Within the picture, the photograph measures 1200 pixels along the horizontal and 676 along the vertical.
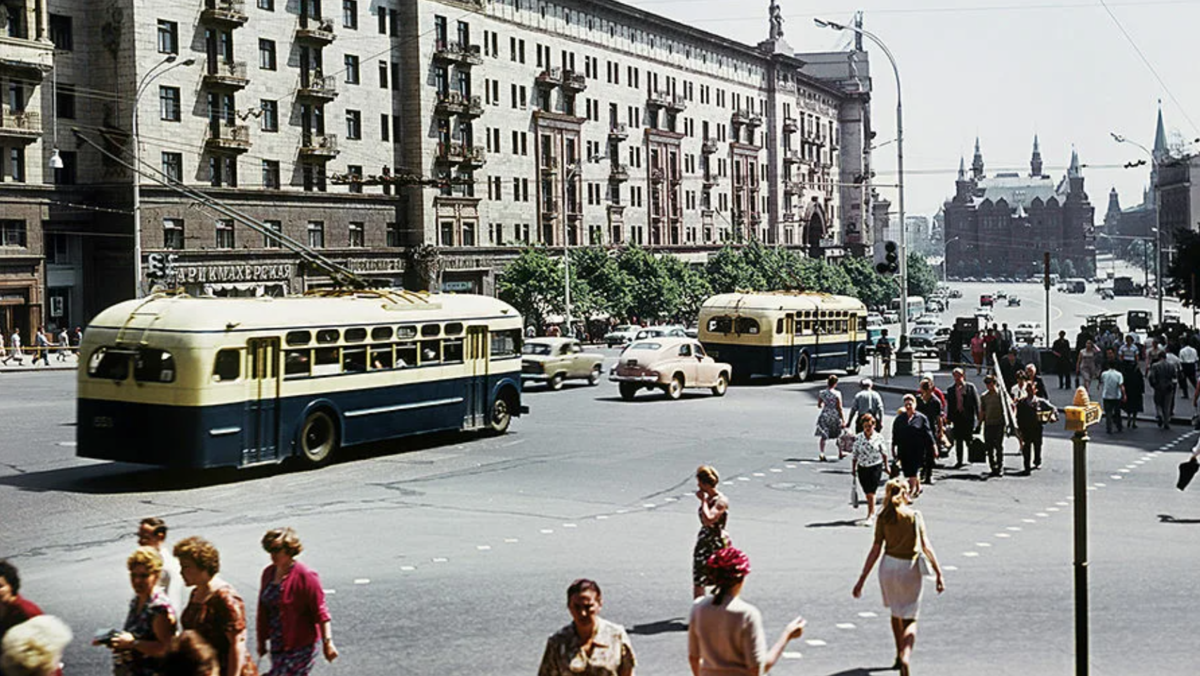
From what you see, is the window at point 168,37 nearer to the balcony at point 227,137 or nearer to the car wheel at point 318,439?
the balcony at point 227,137

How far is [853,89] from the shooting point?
182 meters

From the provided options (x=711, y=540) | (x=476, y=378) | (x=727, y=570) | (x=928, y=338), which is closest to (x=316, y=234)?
(x=928, y=338)

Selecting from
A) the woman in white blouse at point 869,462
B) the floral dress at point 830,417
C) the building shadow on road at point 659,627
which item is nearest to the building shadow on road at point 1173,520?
the woman in white blouse at point 869,462

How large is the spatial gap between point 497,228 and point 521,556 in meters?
67.5

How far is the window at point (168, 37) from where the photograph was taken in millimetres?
59000

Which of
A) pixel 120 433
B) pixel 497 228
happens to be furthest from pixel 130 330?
pixel 497 228

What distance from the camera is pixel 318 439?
79.8ft

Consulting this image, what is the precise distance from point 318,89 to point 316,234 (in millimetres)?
6750

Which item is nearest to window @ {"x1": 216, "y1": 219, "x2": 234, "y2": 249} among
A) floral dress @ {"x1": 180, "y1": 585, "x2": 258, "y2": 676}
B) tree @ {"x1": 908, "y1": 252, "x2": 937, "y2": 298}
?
floral dress @ {"x1": 180, "y1": 585, "x2": 258, "y2": 676}

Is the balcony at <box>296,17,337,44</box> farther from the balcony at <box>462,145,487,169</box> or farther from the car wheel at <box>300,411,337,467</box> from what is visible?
the car wheel at <box>300,411,337,467</box>

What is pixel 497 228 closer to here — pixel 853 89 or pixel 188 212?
pixel 188 212

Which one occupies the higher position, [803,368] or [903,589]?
[803,368]

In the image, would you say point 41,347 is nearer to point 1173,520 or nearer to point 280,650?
point 1173,520

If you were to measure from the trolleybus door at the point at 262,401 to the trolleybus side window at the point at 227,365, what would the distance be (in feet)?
0.85
